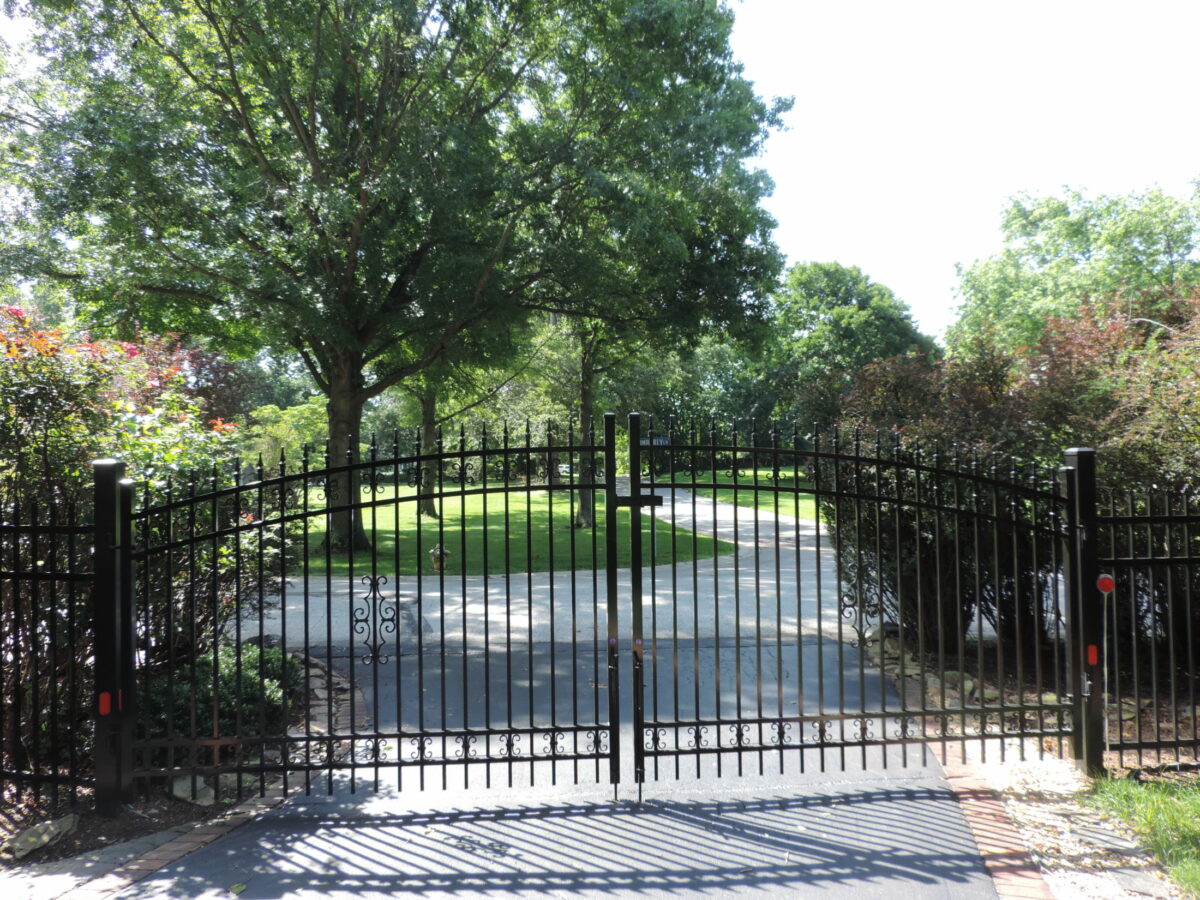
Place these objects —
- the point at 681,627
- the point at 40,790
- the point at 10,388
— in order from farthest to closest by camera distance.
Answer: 1. the point at 681,627
2. the point at 10,388
3. the point at 40,790

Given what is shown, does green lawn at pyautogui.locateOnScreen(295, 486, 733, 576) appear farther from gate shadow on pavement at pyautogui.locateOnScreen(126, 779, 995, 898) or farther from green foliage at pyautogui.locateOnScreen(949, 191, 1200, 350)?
green foliage at pyautogui.locateOnScreen(949, 191, 1200, 350)

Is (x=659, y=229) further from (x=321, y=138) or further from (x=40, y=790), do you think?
(x=40, y=790)

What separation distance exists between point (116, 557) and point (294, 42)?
11.9m

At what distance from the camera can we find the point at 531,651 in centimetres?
525

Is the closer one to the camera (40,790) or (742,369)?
(40,790)

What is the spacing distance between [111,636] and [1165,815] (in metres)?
6.04

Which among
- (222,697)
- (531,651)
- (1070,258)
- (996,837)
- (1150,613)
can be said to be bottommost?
(996,837)

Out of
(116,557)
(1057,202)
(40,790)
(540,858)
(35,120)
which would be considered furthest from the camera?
(1057,202)

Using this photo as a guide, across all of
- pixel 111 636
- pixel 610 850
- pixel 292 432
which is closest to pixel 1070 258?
pixel 292 432

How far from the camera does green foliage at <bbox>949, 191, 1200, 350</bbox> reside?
3212 centimetres

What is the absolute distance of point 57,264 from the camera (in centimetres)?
1458

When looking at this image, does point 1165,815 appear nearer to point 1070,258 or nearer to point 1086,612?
point 1086,612

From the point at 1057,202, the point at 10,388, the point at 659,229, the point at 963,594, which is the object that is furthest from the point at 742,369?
the point at 10,388

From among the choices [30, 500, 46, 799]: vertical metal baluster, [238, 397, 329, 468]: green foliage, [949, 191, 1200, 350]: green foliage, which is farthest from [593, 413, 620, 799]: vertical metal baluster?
[949, 191, 1200, 350]: green foliage
